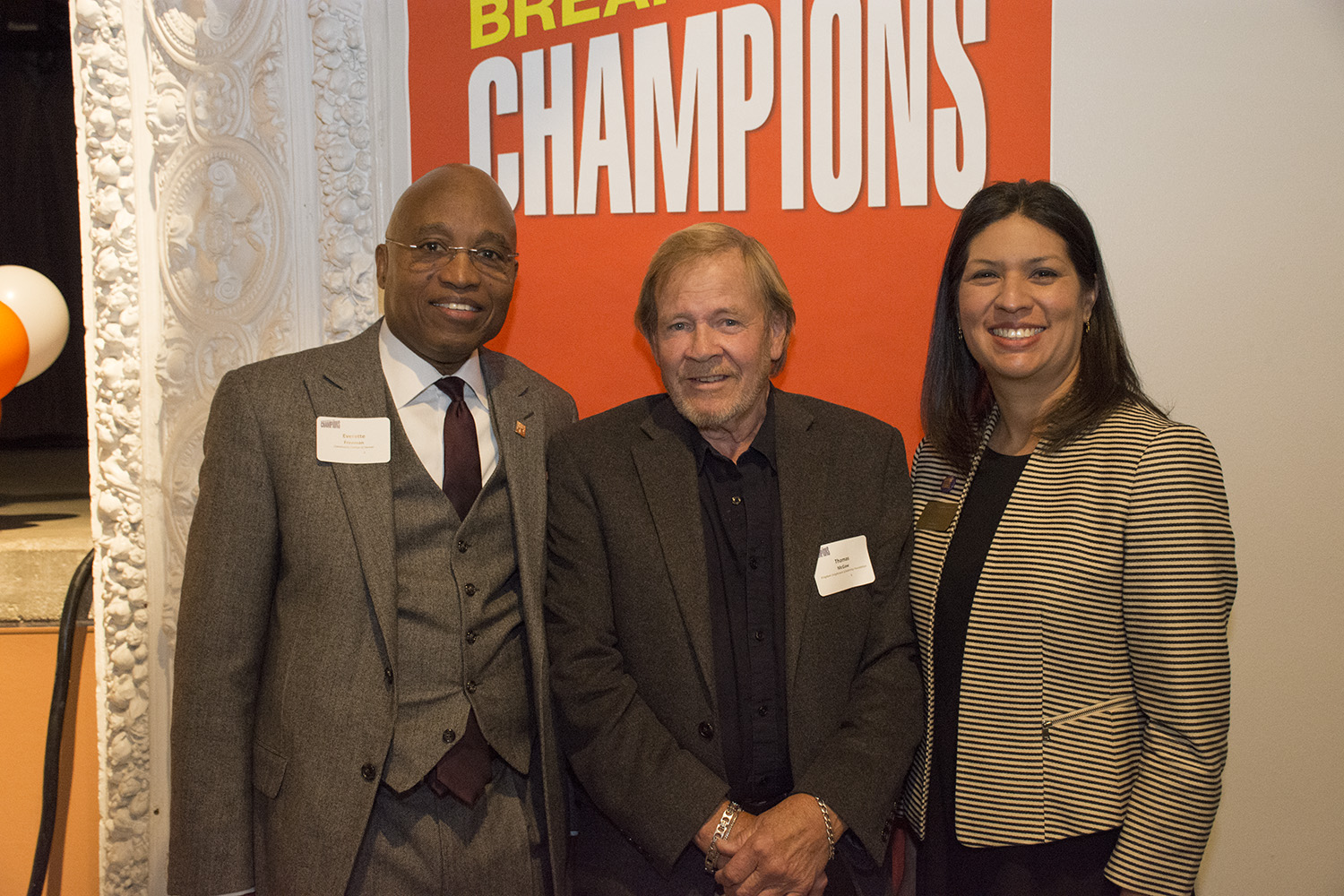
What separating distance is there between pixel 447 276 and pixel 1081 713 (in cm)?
160

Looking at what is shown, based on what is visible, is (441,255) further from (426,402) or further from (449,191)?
(426,402)

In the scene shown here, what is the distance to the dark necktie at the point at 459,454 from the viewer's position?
1.90 meters

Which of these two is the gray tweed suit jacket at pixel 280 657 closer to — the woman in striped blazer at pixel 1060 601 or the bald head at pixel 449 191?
the bald head at pixel 449 191

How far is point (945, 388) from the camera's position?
6.94 feet

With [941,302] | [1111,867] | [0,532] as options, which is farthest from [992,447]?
[0,532]

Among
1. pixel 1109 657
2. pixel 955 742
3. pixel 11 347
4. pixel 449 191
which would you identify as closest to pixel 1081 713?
pixel 1109 657

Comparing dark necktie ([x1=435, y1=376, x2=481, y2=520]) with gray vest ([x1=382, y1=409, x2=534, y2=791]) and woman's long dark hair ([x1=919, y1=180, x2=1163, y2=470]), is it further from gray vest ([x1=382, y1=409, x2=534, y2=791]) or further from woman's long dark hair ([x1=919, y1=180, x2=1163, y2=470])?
woman's long dark hair ([x1=919, y1=180, x2=1163, y2=470])

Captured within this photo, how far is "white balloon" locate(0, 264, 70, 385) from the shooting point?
268 centimetres

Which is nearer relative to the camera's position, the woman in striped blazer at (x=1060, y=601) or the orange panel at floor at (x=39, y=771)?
the woman in striped blazer at (x=1060, y=601)

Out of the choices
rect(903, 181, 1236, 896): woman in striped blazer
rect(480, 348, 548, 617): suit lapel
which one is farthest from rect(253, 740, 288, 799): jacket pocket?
rect(903, 181, 1236, 896): woman in striped blazer

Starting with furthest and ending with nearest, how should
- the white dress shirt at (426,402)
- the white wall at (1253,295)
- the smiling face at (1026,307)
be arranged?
the white wall at (1253,295) → the white dress shirt at (426,402) → the smiling face at (1026,307)

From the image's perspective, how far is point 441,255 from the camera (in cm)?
198

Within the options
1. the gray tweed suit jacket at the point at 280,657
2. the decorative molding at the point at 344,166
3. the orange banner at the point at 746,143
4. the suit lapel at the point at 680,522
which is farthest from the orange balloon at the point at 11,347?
the suit lapel at the point at 680,522

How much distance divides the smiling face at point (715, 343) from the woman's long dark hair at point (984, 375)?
0.46m
